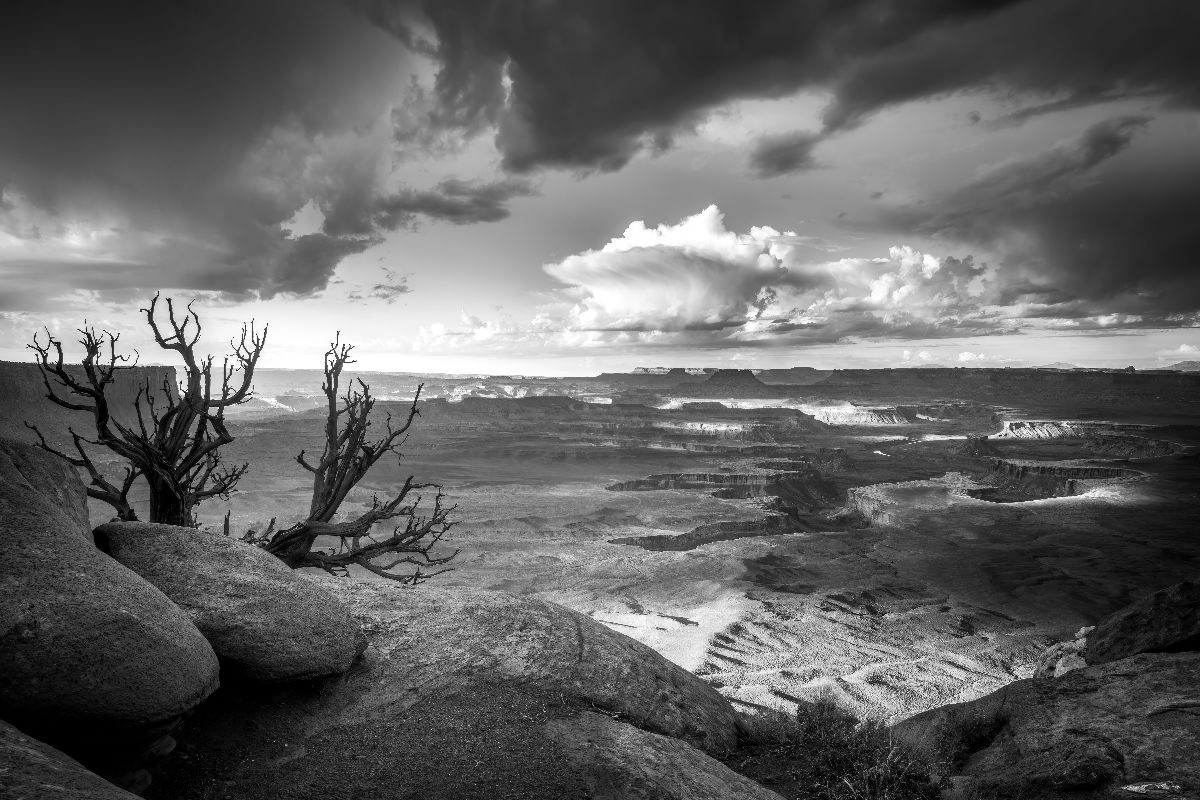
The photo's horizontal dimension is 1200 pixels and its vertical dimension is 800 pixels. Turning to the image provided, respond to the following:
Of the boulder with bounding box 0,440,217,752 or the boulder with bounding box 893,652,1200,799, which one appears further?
the boulder with bounding box 893,652,1200,799

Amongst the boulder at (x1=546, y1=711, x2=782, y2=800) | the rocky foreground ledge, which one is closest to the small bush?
the rocky foreground ledge

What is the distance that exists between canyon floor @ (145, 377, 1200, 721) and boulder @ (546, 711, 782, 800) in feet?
28.4

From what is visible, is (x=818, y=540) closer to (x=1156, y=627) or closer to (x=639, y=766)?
(x=1156, y=627)

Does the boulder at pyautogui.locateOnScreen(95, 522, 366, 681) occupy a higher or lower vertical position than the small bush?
higher

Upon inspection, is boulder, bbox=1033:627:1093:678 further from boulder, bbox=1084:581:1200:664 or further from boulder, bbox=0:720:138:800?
boulder, bbox=0:720:138:800

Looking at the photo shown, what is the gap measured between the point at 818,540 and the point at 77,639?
1632 inches

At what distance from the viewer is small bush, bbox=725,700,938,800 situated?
664 centimetres

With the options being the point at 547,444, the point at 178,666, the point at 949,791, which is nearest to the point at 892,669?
the point at 949,791

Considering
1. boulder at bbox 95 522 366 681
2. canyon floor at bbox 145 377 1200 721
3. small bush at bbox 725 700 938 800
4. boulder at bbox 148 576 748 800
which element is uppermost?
boulder at bbox 95 522 366 681

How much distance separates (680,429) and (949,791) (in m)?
109

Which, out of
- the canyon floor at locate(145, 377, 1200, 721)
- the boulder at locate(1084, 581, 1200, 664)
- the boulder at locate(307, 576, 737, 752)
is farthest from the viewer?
the canyon floor at locate(145, 377, 1200, 721)

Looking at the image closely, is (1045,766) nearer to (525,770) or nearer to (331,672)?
(525,770)

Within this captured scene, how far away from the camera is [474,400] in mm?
139250

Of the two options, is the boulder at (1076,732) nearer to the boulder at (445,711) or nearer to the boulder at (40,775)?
the boulder at (445,711)
